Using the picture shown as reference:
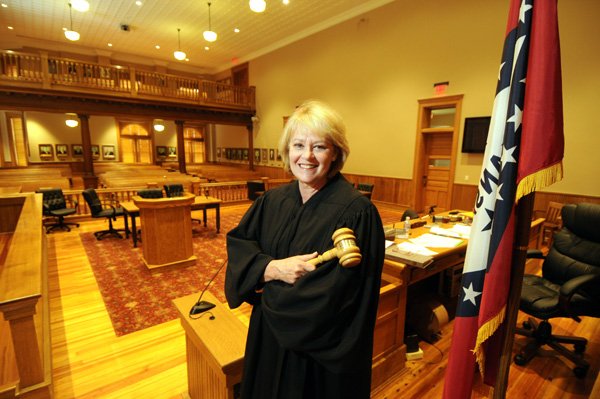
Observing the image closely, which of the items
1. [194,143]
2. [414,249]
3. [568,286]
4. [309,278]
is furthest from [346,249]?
[194,143]

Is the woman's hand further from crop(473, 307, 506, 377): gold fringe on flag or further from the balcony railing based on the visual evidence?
the balcony railing

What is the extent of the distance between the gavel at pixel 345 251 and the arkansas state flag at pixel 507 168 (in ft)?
1.89

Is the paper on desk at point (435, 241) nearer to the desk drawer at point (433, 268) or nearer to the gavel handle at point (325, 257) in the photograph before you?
the desk drawer at point (433, 268)

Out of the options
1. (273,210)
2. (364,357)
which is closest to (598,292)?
(364,357)

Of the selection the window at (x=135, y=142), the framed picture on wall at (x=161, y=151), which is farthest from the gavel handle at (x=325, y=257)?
the framed picture on wall at (x=161, y=151)

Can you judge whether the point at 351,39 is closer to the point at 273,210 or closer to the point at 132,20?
the point at 132,20

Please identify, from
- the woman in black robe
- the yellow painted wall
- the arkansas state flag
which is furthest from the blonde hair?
the yellow painted wall

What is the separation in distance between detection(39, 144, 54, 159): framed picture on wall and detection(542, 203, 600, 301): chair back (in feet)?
54.5

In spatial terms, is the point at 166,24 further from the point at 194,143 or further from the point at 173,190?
the point at 194,143

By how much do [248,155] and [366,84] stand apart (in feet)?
24.4


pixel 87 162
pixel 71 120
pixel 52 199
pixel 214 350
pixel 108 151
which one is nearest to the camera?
pixel 214 350

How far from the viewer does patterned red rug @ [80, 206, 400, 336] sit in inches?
124

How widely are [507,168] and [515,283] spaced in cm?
43

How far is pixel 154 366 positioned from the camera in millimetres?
2426
